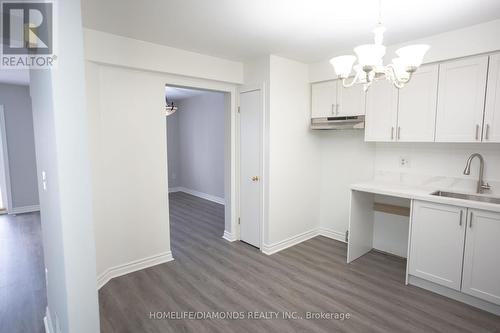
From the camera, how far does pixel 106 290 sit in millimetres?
2770

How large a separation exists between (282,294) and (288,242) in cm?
120

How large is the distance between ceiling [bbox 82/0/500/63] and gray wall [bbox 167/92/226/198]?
121 inches

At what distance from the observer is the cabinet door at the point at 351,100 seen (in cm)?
344

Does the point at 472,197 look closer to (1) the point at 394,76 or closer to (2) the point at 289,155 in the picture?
(1) the point at 394,76

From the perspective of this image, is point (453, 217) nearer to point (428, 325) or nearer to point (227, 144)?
point (428, 325)

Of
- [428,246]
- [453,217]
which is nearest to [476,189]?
[453,217]

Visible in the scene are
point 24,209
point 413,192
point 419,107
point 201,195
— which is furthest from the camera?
point 201,195

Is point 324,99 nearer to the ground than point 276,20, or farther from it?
nearer to the ground

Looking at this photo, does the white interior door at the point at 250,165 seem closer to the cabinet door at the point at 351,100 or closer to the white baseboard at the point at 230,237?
the white baseboard at the point at 230,237

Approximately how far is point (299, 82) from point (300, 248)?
233 centimetres

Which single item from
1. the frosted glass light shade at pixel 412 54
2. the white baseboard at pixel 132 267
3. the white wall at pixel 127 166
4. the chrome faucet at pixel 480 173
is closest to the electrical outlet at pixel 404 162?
the chrome faucet at pixel 480 173

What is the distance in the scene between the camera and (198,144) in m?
7.23
